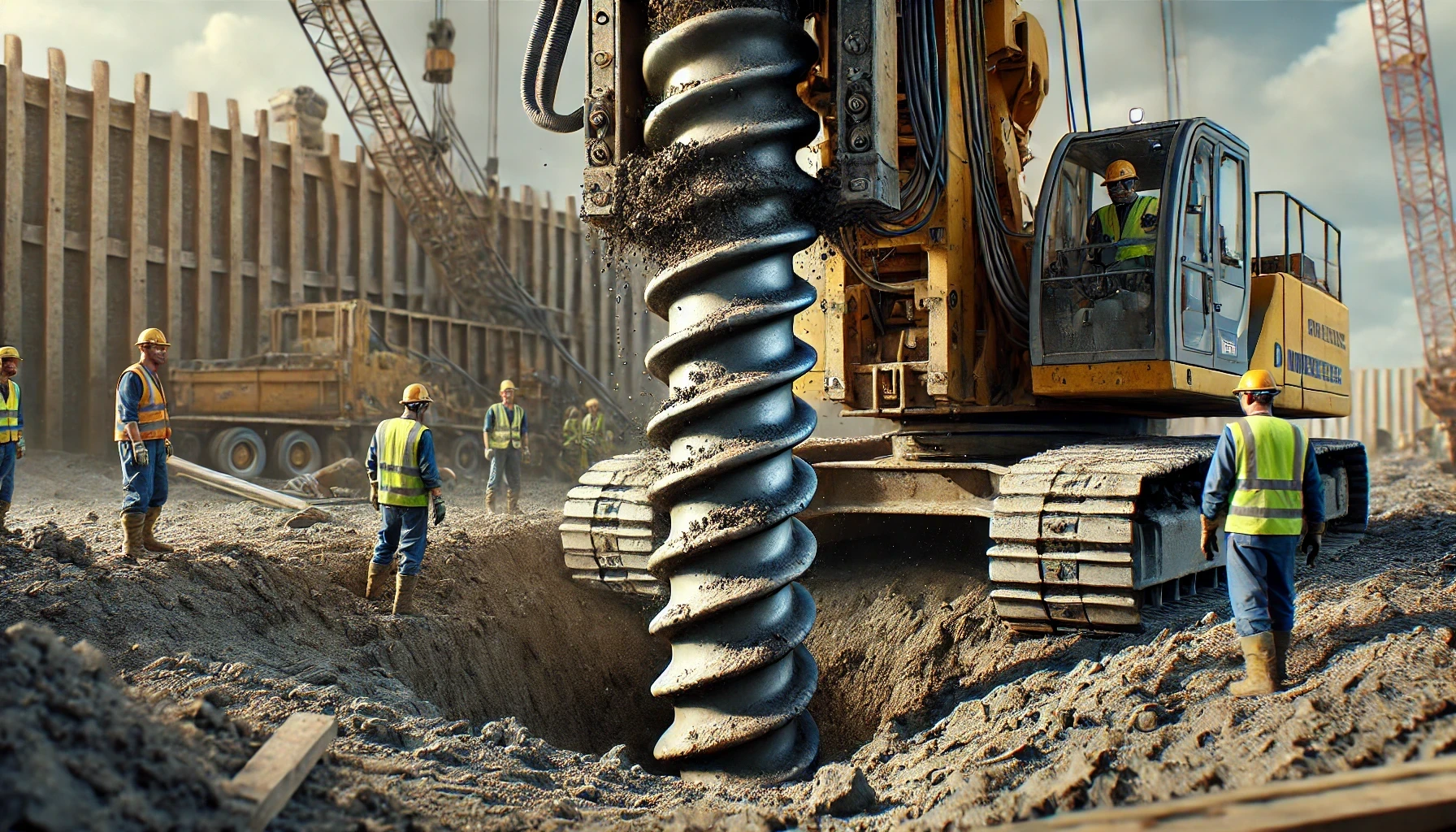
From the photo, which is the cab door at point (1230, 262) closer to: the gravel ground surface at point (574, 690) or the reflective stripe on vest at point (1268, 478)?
the gravel ground surface at point (574, 690)

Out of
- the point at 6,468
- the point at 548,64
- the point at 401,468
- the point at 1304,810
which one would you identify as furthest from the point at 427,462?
the point at 1304,810

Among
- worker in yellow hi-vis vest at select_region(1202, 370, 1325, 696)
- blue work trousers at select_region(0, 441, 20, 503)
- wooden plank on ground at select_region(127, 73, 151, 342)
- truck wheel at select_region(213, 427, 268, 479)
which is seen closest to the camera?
worker in yellow hi-vis vest at select_region(1202, 370, 1325, 696)

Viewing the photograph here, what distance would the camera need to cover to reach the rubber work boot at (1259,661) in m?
4.48

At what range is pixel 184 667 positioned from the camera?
500 centimetres

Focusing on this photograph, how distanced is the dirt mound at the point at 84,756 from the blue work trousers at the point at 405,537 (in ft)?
13.5

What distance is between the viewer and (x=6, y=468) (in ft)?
26.7

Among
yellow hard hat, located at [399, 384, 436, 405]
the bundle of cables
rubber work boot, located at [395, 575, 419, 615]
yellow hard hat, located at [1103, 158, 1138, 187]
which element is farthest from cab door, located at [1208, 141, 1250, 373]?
rubber work boot, located at [395, 575, 419, 615]

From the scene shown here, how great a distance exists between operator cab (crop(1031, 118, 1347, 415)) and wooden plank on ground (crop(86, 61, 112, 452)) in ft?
50.8

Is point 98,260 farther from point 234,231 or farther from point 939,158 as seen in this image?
point 939,158

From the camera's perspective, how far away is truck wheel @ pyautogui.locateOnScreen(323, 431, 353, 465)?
1645cm

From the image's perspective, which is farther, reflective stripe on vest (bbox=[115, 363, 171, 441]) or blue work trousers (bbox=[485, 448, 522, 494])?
blue work trousers (bbox=[485, 448, 522, 494])

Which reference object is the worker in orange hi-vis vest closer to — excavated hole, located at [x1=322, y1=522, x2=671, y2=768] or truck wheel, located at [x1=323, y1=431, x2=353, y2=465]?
excavated hole, located at [x1=322, y1=522, x2=671, y2=768]

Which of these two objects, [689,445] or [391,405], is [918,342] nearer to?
[689,445]

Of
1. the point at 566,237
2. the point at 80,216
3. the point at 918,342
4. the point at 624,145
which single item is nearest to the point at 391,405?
the point at 80,216
